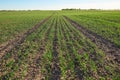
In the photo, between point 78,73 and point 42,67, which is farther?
point 42,67

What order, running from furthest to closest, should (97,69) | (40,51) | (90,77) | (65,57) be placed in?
(40,51) < (65,57) < (97,69) < (90,77)

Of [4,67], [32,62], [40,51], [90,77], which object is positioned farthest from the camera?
[40,51]

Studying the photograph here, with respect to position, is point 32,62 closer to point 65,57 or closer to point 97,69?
point 65,57

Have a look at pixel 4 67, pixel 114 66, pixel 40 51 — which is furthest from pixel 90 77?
pixel 40 51

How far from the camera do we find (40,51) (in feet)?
44.3

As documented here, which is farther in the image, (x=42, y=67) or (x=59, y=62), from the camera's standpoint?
(x=59, y=62)

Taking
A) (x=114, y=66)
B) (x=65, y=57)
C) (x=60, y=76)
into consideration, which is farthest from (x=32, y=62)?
(x=114, y=66)

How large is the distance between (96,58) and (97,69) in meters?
1.99

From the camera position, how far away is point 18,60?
36.9 feet

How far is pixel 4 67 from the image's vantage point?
33.0 feet

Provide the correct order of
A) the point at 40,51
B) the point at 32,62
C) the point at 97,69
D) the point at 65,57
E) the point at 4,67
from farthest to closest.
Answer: the point at 40,51 < the point at 65,57 < the point at 32,62 < the point at 4,67 < the point at 97,69

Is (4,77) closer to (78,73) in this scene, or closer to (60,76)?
(60,76)

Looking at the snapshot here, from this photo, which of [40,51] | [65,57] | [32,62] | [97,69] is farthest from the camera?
[40,51]

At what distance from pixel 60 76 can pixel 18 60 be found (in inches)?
144
